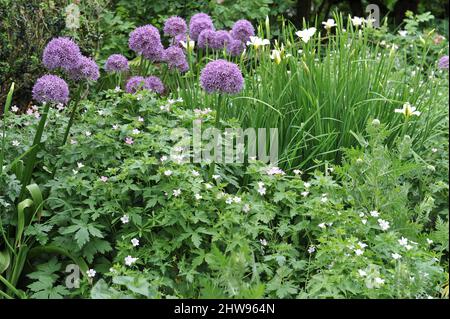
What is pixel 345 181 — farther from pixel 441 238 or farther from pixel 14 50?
pixel 14 50

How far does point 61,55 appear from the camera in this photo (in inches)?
116

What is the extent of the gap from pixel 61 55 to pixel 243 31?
1417 millimetres

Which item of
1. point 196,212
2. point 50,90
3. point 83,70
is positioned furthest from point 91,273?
point 83,70

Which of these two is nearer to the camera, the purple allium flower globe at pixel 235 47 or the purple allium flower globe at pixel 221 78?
the purple allium flower globe at pixel 221 78

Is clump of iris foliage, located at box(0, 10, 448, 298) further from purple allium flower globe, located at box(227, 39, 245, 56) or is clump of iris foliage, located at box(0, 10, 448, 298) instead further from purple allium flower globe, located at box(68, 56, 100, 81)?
purple allium flower globe, located at box(227, 39, 245, 56)

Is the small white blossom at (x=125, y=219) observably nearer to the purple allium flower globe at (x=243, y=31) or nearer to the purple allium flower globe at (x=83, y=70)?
the purple allium flower globe at (x=83, y=70)


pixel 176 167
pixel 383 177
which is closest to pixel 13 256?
pixel 176 167

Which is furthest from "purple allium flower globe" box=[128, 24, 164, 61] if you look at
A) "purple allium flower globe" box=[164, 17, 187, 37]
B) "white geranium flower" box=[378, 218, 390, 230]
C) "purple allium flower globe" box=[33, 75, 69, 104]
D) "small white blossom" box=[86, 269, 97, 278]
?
"white geranium flower" box=[378, 218, 390, 230]

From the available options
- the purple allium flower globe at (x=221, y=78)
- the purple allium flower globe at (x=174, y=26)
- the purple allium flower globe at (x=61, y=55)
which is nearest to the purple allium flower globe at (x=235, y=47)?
the purple allium flower globe at (x=174, y=26)

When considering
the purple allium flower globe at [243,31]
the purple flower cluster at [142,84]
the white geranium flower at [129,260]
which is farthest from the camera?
Answer: the purple allium flower globe at [243,31]

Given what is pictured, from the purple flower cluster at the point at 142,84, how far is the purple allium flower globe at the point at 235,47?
0.51 metres

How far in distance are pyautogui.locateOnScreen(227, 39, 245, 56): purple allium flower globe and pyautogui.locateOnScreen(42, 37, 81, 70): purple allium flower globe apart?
1.25 meters

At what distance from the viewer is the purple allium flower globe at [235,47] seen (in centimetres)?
398
